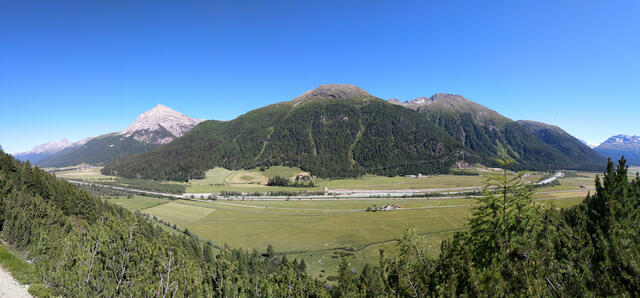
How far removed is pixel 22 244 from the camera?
113 ft

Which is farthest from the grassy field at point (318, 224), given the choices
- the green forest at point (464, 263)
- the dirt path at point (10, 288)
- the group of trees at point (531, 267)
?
the dirt path at point (10, 288)

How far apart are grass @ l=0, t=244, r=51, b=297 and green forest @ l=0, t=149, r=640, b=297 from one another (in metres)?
0.40

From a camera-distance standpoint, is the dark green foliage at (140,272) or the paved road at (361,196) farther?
the paved road at (361,196)

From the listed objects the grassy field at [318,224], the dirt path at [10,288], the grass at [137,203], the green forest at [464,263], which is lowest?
the grassy field at [318,224]

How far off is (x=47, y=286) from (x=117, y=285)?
4743 mm

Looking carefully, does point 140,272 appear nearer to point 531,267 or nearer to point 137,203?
point 531,267

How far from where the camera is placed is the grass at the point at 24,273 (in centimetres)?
1766

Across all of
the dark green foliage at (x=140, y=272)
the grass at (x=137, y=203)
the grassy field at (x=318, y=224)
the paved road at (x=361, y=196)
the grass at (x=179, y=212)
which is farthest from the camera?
the paved road at (x=361, y=196)

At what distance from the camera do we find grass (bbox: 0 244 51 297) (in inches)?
695

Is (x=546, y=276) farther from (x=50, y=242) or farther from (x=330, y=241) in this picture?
(x=330, y=241)

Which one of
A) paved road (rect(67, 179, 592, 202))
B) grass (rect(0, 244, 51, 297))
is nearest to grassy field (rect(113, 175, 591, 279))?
paved road (rect(67, 179, 592, 202))

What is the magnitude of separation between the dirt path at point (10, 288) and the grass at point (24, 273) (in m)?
0.31

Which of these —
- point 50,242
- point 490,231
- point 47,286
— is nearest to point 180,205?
point 50,242

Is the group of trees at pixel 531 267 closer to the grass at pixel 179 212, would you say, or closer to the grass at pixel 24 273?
the grass at pixel 24 273
